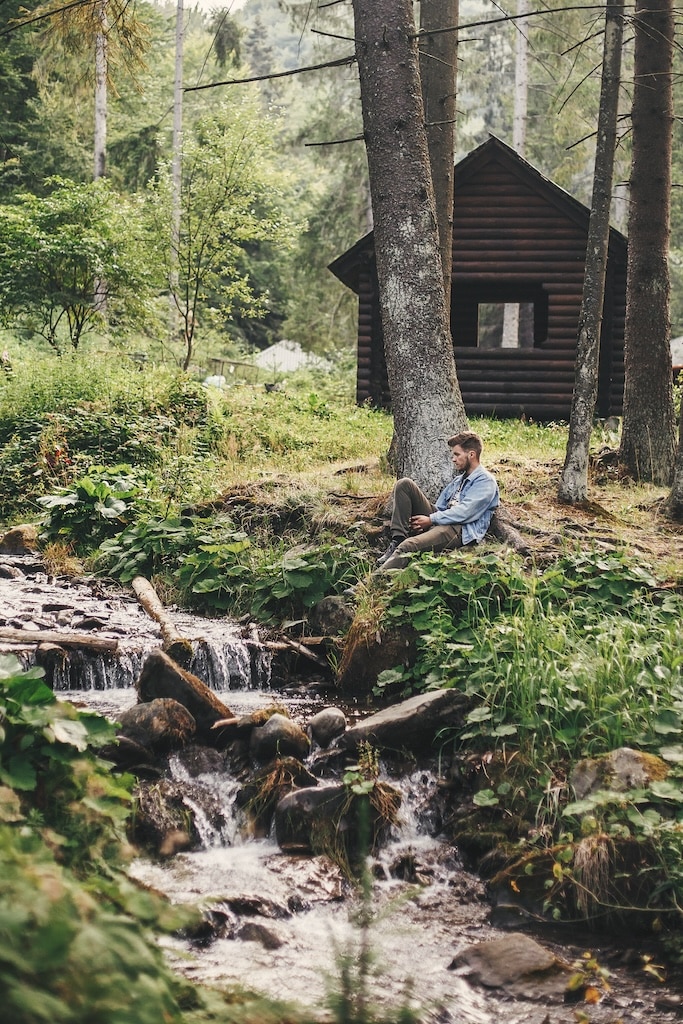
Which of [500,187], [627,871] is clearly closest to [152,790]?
[627,871]

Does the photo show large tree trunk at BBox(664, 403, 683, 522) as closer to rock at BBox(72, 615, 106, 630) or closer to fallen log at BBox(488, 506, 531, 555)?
fallen log at BBox(488, 506, 531, 555)

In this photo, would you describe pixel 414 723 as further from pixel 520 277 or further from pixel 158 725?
pixel 520 277

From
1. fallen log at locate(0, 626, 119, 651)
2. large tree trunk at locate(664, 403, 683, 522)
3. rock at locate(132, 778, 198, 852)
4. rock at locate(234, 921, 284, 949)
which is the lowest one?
rock at locate(234, 921, 284, 949)

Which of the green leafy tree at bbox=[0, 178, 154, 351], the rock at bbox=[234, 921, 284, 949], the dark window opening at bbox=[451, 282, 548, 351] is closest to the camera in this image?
the rock at bbox=[234, 921, 284, 949]

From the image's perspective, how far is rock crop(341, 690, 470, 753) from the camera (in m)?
5.88

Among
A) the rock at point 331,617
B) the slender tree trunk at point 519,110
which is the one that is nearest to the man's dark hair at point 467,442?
the rock at point 331,617

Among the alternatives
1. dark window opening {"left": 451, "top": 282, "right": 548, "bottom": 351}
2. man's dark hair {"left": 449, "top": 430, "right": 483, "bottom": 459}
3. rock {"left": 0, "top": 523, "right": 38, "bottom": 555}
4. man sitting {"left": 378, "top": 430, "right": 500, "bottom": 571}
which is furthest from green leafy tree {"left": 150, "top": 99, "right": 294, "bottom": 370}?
man's dark hair {"left": 449, "top": 430, "right": 483, "bottom": 459}

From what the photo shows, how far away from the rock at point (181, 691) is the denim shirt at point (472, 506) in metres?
2.67

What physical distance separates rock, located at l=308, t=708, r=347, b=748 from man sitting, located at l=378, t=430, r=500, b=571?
182cm

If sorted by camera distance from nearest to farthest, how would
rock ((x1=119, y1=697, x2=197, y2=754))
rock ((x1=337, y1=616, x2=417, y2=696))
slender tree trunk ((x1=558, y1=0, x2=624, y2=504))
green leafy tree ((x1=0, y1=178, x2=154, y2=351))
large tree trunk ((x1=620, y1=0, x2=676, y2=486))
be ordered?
rock ((x1=119, y1=697, x2=197, y2=754)), rock ((x1=337, y1=616, x2=417, y2=696)), slender tree trunk ((x1=558, y1=0, x2=624, y2=504)), large tree trunk ((x1=620, y1=0, x2=676, y2=486)), green leafy tree ((x1=0, y1=178, x2=154, y2=351))

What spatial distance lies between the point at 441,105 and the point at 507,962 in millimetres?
10129

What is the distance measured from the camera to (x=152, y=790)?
17.2 feet

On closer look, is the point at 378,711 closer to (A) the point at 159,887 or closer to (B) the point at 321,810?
(B) the point at 321,810

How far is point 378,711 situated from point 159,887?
95.9 inches
